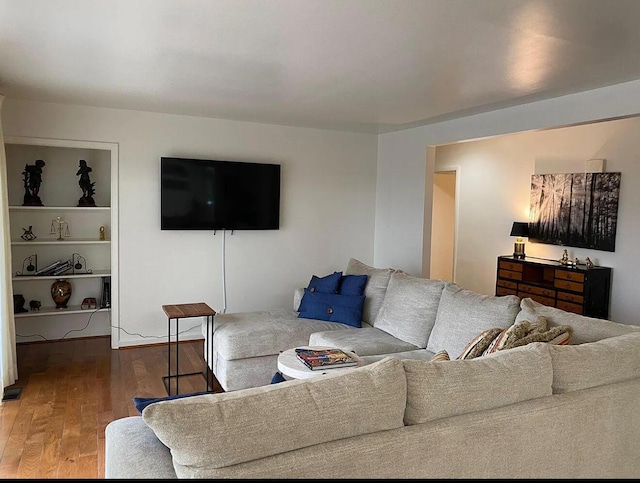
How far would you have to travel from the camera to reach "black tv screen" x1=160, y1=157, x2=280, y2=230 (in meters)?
5.13

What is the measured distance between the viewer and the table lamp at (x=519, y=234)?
6.38 m

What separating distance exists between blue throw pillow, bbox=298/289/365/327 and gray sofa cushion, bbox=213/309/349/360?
0.06 meters

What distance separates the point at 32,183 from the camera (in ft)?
16.2

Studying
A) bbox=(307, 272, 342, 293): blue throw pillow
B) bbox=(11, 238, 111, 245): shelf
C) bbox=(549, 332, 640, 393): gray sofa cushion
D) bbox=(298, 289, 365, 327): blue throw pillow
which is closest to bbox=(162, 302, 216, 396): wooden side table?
bbox=(298, 289, 365, 327): blue throw pillow

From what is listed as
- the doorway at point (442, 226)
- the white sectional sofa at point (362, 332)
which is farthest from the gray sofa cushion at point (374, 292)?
the doorway at point (442, 226)

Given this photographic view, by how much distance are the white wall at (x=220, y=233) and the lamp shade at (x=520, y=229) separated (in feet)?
6.06

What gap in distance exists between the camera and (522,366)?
1.86 meters

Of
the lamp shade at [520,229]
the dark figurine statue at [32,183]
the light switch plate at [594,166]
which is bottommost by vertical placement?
the lamp shade at [520,229]

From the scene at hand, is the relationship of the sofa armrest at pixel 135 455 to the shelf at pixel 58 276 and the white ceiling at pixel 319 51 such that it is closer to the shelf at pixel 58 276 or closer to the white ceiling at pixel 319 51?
the white ceiling at pixel 319 51

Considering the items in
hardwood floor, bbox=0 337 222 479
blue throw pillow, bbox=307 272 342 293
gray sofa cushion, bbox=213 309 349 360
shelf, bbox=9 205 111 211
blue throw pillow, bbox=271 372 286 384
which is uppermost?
shelf, bbox=9 205 111 211

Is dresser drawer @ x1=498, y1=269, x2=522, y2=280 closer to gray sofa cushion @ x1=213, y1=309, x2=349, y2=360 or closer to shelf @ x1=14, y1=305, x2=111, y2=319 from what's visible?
gray sofa cushion @ x1=213, y1=309, x2=349, y2=360

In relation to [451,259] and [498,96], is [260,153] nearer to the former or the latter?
[498,96]

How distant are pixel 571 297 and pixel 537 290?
0.47 m

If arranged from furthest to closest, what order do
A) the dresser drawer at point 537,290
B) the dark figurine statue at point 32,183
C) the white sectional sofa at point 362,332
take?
the dresser drawer at point 537,290 → the dark figurine statue at point 32,183 → the white sectional sofa at point 362,332
